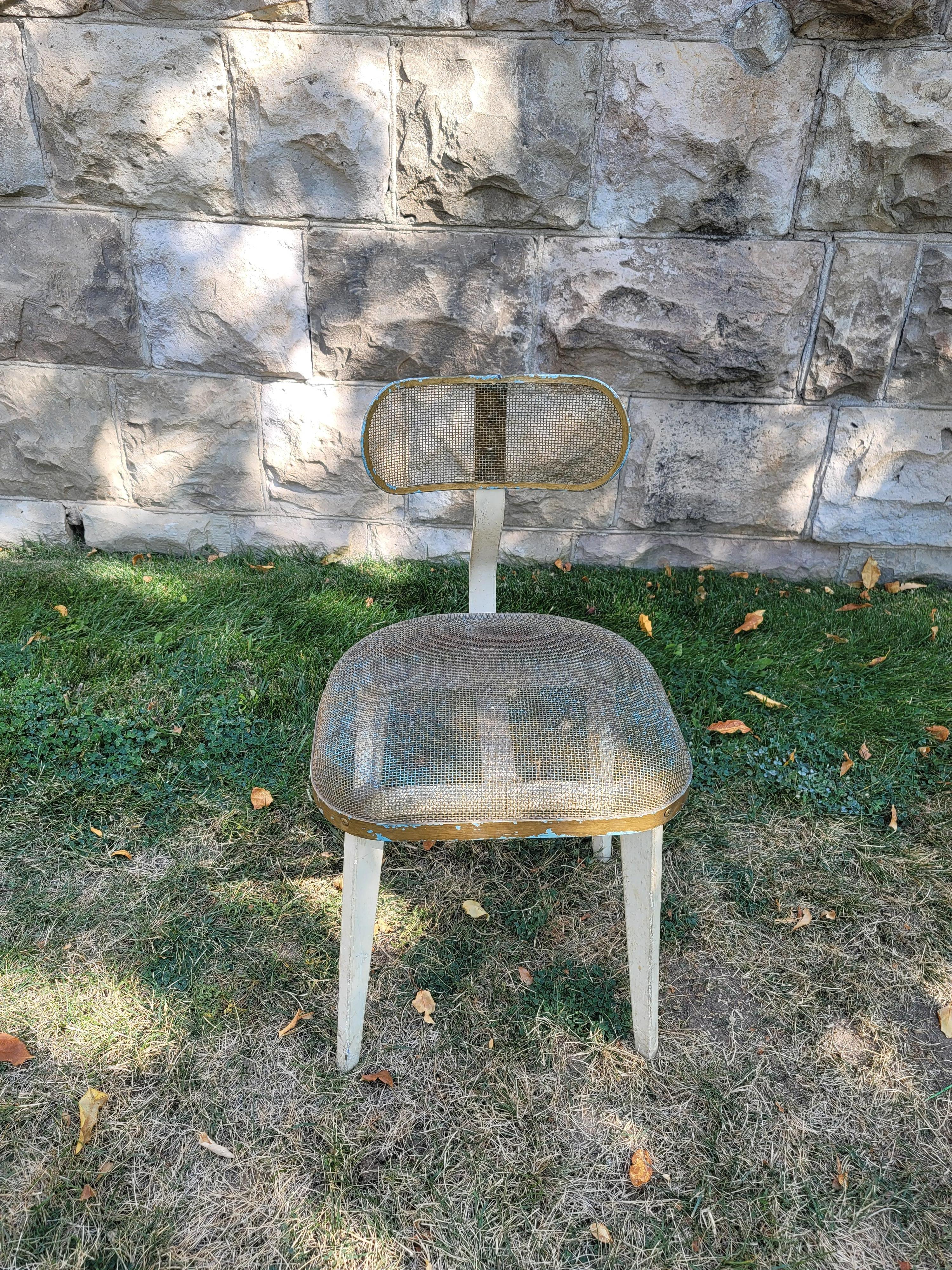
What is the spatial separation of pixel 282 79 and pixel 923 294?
2262mm

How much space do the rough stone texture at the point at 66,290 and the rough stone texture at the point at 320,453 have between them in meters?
0.56

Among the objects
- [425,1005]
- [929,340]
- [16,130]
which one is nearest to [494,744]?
[425,1005]

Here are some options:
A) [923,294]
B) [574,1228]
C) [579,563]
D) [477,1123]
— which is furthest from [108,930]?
[923,294]

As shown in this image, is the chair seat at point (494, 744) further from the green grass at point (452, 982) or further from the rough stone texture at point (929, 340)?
the rough stone texture at point (929, 340)

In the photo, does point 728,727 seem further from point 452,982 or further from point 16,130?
point 16,130

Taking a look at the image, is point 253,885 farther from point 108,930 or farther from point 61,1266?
point 61,1266

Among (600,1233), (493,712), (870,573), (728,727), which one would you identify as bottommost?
(600,1233)

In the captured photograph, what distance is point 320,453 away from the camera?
3.18m

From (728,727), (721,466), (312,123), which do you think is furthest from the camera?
(721,466)

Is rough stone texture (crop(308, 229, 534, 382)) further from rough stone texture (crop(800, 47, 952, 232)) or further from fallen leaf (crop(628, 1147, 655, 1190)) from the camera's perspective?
fallen leaf (crop(628, 1147, 655, 1190))

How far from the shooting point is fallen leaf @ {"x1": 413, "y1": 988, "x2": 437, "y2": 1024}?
1.86m

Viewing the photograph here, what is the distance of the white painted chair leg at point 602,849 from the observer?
2.25m

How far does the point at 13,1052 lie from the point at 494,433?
1.66 m

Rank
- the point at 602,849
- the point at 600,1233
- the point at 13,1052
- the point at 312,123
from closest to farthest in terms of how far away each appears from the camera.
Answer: the point at 600,1233 → the point at 13,1052 → the point at 602,849 → the point at 312,123
